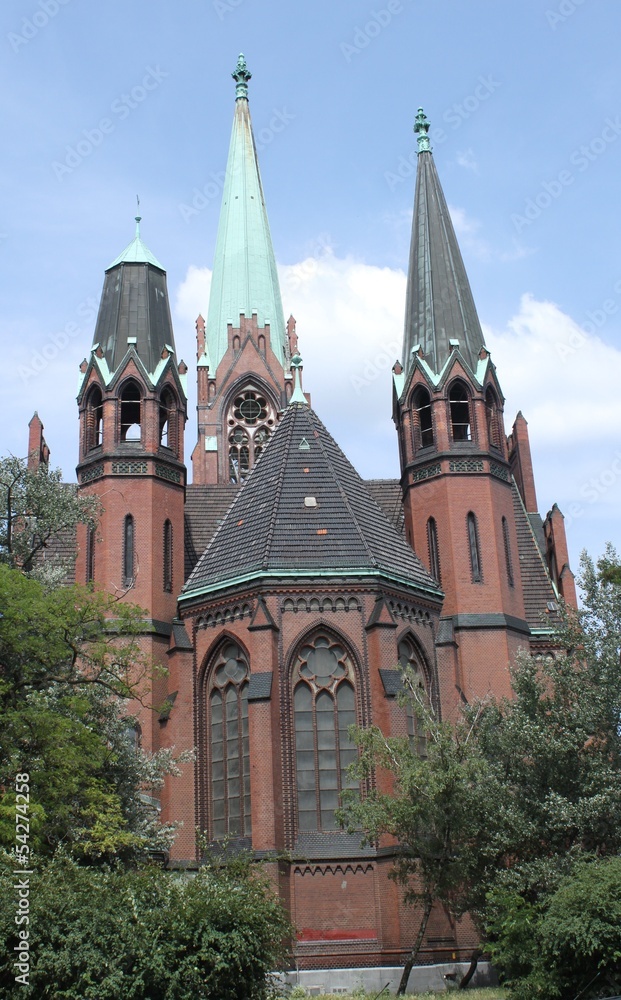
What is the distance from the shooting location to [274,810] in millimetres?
29500

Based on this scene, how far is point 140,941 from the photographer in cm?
1734

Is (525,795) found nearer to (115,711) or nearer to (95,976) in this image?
(115,711)

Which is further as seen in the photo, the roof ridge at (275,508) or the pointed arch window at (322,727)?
the roof ridge at (275,508)

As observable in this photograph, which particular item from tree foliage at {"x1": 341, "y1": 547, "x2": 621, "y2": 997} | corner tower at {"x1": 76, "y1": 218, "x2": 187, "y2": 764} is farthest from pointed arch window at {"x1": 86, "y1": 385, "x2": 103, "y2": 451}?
tree foliage at {"x1": 341, "y1": 547, "x2": 621, "y2": 997}

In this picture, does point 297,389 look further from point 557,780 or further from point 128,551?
point 557,780

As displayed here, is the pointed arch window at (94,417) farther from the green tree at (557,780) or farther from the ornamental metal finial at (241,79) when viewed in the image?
the ornamental metal finial at (241,79)

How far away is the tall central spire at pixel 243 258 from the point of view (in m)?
69.6

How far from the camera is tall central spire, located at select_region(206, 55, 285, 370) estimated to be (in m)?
69.6

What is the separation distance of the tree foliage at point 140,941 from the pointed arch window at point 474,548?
19.6 m

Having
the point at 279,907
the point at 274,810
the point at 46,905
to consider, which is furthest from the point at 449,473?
the point at 46,905

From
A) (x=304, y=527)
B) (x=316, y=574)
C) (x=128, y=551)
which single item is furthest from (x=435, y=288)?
(x=128, y=551)

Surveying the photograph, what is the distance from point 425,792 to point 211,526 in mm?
17940

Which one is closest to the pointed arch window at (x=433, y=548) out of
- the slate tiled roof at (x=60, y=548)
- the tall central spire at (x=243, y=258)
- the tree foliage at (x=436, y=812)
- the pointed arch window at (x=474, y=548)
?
Answer: the pointed arch window at (x=474, y=548)

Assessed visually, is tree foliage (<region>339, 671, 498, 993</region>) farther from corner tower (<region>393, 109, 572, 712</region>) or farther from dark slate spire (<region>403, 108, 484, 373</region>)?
dark slate spire (<region>403, 108, 484, 373</region>)
